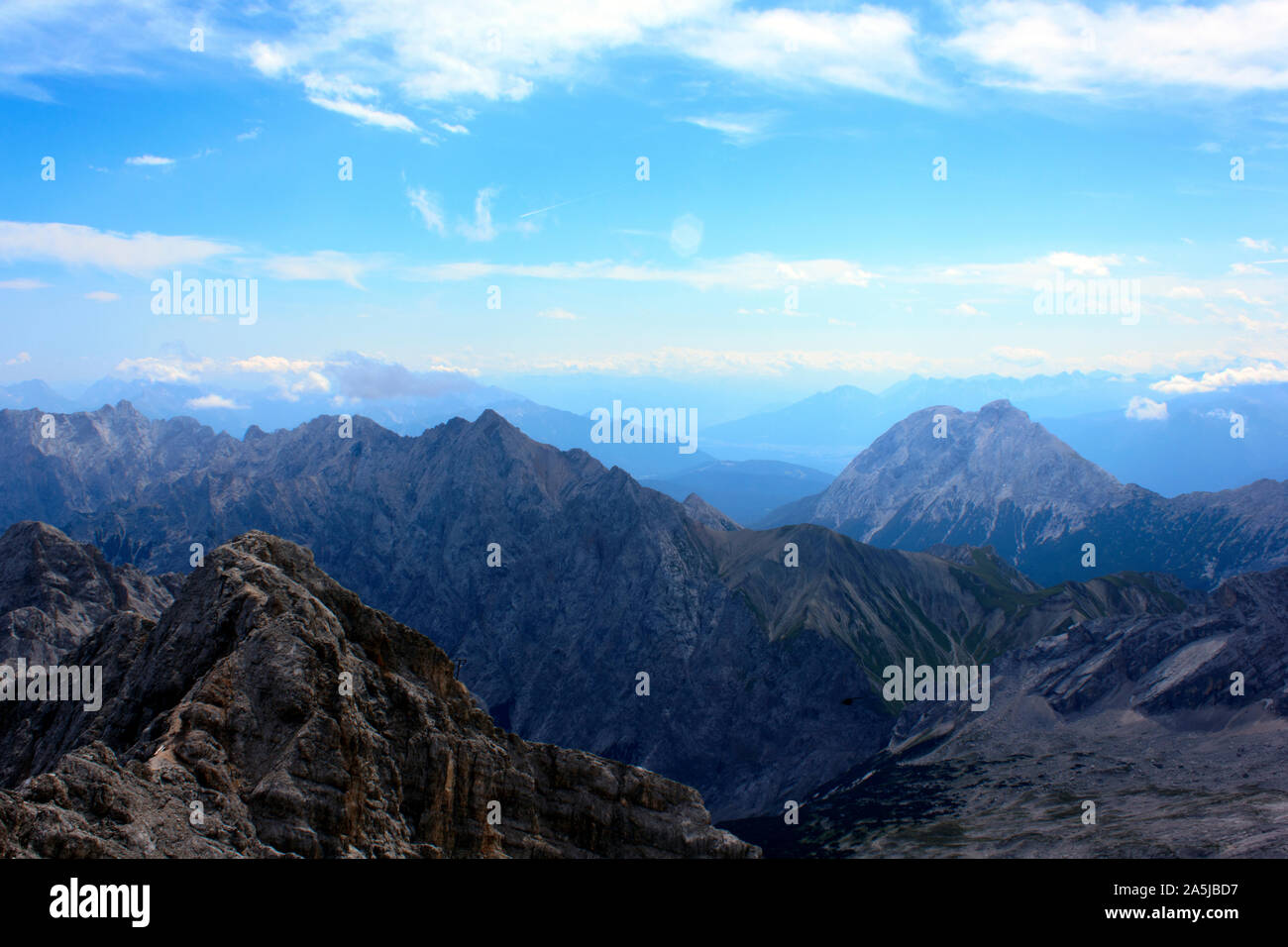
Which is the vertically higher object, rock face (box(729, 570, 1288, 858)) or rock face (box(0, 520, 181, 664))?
rock face (box(0, 520, 181, 664))

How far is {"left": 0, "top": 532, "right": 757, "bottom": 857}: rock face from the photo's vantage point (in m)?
49.5

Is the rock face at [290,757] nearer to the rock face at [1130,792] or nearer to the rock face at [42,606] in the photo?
the rock face at [42,606]

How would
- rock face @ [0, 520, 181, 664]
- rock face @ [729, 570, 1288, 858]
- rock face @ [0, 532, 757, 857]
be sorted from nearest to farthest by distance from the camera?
rock face @ [0, 532, 757, 857], rock face @ [729, 570, 1288, 858], rock face @ [0, 520, 181, 664]

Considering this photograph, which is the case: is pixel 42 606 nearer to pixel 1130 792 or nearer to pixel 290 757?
pixel 290 757

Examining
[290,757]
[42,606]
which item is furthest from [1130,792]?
[42,606]

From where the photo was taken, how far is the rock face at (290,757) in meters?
49.5

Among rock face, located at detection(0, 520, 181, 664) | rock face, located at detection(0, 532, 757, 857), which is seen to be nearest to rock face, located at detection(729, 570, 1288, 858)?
rock face, located at detection(0, 532, 757, 857)

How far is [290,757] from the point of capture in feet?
193

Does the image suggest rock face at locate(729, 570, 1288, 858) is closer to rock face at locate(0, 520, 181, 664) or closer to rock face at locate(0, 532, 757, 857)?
rock face at locate(0, 532, 757, 857)
